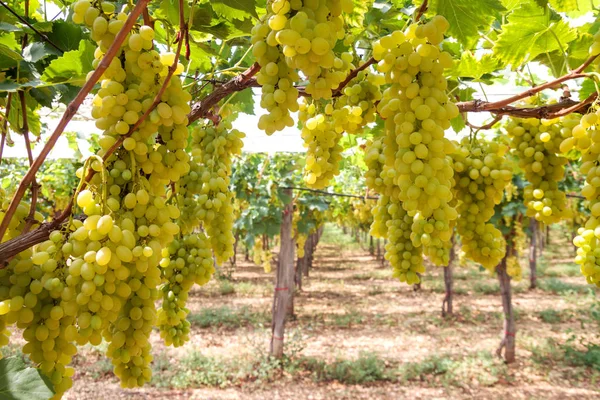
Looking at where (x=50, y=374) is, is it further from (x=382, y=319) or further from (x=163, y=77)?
(x=382, y=319)

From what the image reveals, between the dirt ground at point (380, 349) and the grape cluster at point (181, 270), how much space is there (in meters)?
4.79

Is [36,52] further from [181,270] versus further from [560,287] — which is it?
[560,287]

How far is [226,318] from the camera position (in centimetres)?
908

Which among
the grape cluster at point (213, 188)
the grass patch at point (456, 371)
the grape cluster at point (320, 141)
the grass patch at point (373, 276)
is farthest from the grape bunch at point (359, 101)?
the grass patch at point (373, 276)

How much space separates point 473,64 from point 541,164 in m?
0.51

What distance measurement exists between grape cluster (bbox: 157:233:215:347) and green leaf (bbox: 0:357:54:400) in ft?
2.01

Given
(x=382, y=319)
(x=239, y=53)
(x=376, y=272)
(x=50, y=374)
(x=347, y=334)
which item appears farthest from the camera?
(x=376, y=272)

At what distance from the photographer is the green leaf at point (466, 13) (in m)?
1.02

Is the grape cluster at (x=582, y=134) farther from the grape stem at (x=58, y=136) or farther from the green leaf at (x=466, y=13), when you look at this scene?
the grape stem at (x=58, y=136)

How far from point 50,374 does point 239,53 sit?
1.46 m

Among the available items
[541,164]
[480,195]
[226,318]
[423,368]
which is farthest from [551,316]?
[480,195]

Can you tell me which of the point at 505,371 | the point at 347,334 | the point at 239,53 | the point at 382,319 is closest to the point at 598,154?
the point at 239,53

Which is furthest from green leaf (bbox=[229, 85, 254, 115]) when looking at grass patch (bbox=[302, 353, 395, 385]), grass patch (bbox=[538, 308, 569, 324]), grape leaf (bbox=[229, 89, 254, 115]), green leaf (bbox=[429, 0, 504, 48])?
grass patch (bbox=[538, 308, 569, 324])

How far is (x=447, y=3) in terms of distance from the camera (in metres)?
1.02
